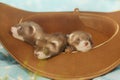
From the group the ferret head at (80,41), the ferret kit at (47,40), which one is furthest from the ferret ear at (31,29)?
the ferret head at (80,41)

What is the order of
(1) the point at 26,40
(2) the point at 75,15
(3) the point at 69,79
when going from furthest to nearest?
1. (2) the point at 75,15
2. (1) the point at 26,40
3. (3) the point at 69,79

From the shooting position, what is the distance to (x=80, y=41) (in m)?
0.98

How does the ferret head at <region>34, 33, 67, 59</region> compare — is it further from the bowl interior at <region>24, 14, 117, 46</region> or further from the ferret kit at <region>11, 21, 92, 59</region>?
the bowl interior at <region>24, 14, 117, 46</region>

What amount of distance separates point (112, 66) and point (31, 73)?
252 millimetres

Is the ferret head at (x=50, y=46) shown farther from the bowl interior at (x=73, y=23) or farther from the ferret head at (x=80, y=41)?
the bowl interior at (x=73, y=23)

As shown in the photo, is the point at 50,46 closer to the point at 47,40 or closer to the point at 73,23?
the point at 47,40

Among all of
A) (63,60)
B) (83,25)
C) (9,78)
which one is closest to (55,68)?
(63,60)

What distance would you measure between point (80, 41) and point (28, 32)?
0.18 meters

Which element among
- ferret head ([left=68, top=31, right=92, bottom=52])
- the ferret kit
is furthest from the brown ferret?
ferret head ([left=68, top=31, right=92, bottom=52])

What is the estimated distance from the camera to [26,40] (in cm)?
103

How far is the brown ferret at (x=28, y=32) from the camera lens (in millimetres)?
1014

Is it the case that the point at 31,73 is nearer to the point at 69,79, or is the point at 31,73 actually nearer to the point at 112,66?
the point at 69,79

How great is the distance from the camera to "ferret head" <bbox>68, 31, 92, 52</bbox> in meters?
0.97

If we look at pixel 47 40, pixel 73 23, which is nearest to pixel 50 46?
pixel 47 40
